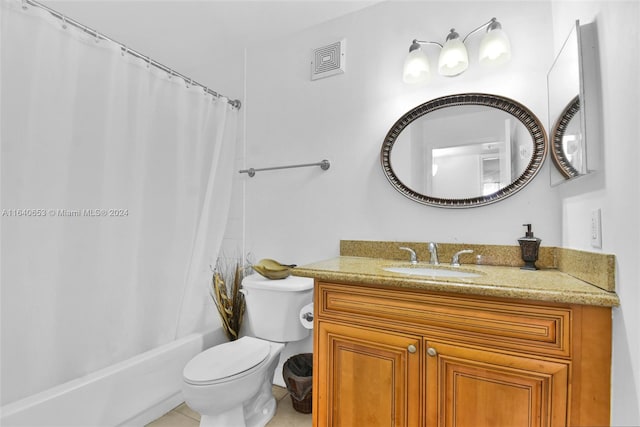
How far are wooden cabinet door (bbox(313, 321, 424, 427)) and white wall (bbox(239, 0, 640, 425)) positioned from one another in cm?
55

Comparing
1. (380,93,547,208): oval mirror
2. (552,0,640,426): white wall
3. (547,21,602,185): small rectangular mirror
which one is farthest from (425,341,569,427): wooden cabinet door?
(380,93,547,208): oval mirror

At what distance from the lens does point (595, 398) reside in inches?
32.8

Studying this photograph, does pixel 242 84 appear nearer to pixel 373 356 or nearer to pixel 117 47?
pixel 117 47

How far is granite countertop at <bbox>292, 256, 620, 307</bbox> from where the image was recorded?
2.76 feet

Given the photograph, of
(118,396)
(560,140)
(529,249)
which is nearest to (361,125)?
(560,140)

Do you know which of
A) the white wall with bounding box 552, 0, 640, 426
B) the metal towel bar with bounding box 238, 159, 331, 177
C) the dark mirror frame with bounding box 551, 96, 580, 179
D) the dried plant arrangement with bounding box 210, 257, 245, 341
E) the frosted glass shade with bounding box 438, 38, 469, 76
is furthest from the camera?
the dried plant arrangement with bounding box 210, 257, 245, 341

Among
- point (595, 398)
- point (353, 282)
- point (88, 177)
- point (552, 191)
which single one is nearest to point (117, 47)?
point (88, 177)

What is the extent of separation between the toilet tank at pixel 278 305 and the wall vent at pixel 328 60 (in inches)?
50.4

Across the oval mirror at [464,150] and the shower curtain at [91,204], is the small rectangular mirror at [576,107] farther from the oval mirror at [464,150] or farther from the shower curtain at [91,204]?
the shower curtain at [91,204]

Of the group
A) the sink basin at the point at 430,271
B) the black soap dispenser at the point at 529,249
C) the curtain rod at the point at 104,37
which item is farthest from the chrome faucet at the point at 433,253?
the curtain rod at the point at 104,37

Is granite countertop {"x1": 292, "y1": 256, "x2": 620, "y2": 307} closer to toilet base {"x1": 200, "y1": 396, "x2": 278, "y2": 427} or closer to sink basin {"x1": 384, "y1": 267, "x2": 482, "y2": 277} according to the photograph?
sink basin {"x1": 384, "y1": 267, "x2": 482, "y2": 277}

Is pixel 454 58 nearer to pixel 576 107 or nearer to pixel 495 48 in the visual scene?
pixel 495 48

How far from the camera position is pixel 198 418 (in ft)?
5.39

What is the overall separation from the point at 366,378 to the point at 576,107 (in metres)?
1.25
